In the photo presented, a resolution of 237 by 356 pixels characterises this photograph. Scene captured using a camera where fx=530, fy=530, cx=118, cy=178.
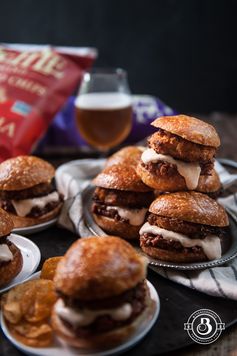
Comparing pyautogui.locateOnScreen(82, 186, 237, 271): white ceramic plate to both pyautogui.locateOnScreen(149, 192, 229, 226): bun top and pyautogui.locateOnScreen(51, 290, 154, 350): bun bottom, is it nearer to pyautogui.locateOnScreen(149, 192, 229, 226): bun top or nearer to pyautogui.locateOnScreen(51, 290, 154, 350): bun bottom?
pyautogui.locateOnScreen(149, 192, 229, 226): bun top

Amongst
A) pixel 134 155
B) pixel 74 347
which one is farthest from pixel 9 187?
pixel 74 347

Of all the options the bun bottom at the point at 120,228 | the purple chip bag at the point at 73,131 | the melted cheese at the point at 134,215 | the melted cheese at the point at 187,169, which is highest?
the melted cheese at the point at 187,169

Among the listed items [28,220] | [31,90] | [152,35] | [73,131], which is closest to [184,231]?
[28,220]

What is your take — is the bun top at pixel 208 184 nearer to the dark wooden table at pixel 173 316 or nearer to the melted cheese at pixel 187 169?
the melted cheese at pixel 187 169

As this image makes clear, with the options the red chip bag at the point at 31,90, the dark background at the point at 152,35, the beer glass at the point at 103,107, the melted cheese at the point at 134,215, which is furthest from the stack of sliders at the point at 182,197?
the dark background at the point at 152,35

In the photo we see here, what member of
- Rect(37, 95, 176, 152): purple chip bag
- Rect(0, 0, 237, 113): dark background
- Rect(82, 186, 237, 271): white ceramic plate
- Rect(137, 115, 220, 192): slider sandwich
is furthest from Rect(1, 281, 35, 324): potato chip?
Rect(0, 0, 237, 113): dark background
